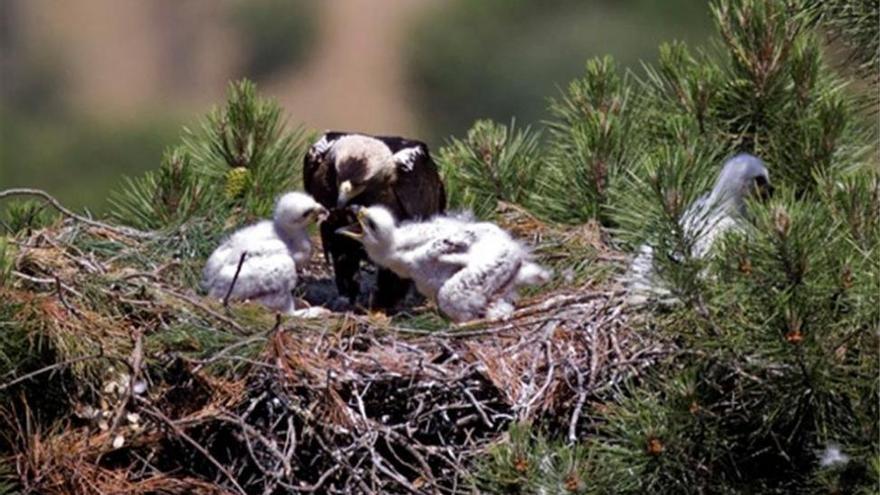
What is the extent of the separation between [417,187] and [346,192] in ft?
0.50

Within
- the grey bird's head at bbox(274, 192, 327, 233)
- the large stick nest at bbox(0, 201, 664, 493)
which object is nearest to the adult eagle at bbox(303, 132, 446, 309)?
the grey bird's head at bbox(274, 192, 327, 233)

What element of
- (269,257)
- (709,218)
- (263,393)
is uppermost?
(709,218)

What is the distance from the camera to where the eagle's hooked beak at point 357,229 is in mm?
4074

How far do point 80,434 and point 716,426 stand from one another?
3.56 feet

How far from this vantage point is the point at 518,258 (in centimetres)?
395

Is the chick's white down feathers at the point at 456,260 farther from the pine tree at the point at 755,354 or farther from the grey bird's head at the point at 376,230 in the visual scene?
the pine tree at the point at 755,354

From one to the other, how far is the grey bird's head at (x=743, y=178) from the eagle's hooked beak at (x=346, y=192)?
0.78 metres

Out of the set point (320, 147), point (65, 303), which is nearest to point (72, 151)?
point (320, 147)

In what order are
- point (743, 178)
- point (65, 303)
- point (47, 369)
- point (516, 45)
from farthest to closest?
1. point (516, 45)
2. point (743, 178)
3. point (65, 303)
4. point (47, 369)

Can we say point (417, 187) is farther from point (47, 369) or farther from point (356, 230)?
point (47, 369)

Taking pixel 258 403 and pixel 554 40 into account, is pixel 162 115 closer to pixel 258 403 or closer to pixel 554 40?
pixel 554 40

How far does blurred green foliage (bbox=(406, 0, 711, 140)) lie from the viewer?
46.6 ft

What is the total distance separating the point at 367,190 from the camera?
4312 mm

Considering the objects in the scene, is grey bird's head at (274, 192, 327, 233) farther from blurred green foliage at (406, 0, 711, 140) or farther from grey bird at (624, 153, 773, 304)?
blurred green foliage at (406, 0, 711, 140)
